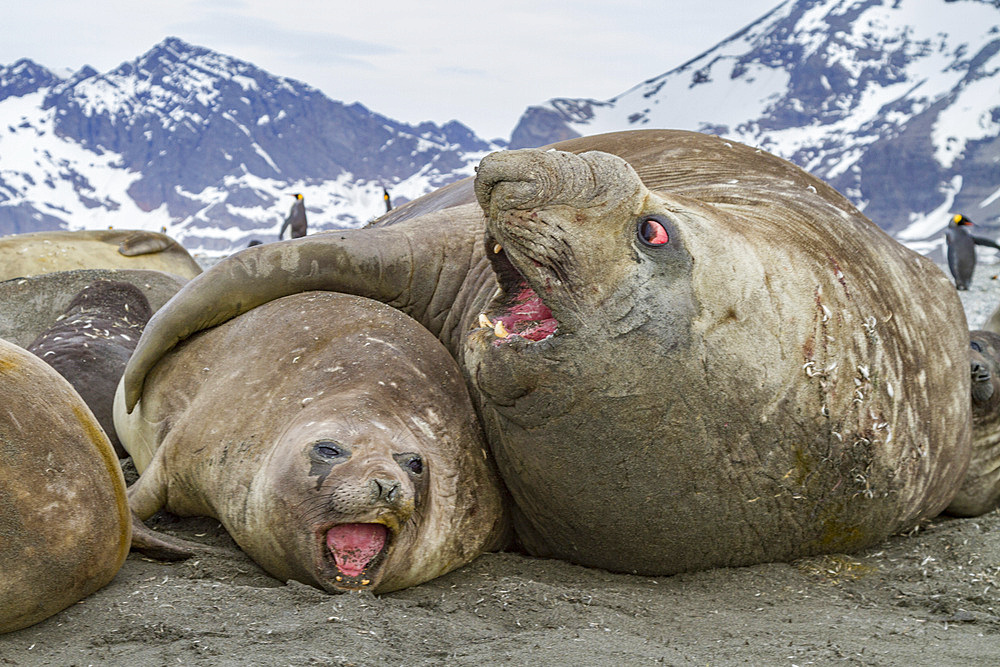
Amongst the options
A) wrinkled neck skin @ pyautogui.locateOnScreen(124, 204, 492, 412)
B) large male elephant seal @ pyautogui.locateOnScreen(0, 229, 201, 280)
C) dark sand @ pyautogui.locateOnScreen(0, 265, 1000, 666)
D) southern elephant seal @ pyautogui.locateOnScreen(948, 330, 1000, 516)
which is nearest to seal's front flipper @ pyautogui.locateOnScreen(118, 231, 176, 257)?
large male elephant seal @ pyautogui.locateOnScreen(0, 229, 201, 280)

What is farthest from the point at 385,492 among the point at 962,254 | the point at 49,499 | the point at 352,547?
the point at 962,254

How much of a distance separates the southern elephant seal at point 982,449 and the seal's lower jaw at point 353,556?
255cm

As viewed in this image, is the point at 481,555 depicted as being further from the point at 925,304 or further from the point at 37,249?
the point at 37,249

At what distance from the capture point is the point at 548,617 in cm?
288

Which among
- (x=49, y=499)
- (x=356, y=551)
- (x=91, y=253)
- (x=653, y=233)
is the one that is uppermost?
(x=653, y=233)

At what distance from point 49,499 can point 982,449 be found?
3.58m

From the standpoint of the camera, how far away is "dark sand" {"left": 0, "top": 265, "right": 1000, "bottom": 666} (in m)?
2.47

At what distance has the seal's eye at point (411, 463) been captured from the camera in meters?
3.21

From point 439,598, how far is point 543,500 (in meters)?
0.52

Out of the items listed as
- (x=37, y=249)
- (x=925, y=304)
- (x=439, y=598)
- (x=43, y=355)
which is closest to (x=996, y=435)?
(x=925, y=304)

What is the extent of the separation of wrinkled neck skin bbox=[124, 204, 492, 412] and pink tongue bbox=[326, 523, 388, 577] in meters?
1.52

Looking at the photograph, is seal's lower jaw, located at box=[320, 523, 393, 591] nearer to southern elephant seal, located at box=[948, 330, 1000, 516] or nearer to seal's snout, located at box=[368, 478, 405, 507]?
seal's snout, located at box=[368, 478, 405, 507]

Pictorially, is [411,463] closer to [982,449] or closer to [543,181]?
[543,181]

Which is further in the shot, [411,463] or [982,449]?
[982,449]
